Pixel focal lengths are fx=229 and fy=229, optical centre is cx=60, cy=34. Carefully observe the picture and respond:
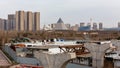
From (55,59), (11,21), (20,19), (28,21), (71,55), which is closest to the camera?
(71,55)

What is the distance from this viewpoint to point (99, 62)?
20.6 metres

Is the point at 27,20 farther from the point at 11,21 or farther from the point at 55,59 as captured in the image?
the point at 55,59

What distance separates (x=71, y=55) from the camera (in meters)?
10.2

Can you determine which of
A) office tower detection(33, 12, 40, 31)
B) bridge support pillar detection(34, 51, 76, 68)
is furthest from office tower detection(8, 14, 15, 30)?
bridge support pillar detection(34, 51, 76, 68)

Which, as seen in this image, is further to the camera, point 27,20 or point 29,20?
point 27,20

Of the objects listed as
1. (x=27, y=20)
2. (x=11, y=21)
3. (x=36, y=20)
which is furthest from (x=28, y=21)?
(x=11, y=21)

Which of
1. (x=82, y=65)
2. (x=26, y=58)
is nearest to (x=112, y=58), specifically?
(x=82, y=65)

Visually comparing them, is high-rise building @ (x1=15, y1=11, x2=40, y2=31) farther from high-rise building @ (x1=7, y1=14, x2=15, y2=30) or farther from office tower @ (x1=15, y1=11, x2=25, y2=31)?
high-rise building @ (x1=7, y1=14, x2=15, y2=30)

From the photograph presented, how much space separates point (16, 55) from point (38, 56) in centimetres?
1419

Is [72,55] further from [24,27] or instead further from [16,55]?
[24,27]

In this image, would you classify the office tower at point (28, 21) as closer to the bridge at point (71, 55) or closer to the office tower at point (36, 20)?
the office tower at point (36, 20)

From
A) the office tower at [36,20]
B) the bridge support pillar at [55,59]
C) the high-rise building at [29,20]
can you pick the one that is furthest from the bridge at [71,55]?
the office tower at [36,20]

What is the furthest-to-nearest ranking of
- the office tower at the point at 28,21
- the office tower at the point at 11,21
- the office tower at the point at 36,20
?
the office tower at the point at 11,21 → the office tower at the point at 36,20 → the office tower at the point at 28,21

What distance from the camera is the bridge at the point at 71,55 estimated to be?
1047 centimetres
